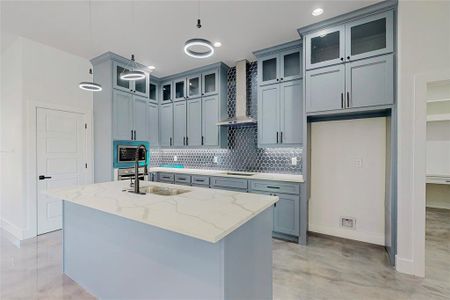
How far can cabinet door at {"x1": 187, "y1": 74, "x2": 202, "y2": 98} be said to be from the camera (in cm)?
439

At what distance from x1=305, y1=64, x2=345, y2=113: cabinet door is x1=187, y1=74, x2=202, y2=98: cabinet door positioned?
220 centimetres

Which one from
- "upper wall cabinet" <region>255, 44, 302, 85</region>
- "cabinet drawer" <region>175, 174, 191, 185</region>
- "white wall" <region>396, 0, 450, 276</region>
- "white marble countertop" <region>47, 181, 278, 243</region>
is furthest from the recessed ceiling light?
"cabinet drawer" <region>175, 174, 191, 185</region>

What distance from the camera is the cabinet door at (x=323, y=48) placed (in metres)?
2.81

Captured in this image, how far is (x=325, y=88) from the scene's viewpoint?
285 cm

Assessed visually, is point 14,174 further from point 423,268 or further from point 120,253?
point 423,268

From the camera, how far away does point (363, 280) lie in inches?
86.1

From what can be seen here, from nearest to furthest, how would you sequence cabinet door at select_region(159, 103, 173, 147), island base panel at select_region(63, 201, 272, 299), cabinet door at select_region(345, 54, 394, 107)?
island base panel at select_region(63, 201, 272, 299)
cabinet door at select_region(345, 54, 394, 107)
cabinet door at select_region(159, 103, 173, 147)

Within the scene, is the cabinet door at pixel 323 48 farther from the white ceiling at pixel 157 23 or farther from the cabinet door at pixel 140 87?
the cabinet door at pixel 140 87

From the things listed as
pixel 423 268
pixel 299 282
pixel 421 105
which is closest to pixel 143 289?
pixel 299 282

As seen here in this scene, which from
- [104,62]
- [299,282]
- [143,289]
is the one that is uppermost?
[104,62]

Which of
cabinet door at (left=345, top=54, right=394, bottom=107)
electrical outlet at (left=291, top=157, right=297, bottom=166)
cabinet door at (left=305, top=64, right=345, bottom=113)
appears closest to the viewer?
cabinet door at (left=345, top=54, right=394, bottom=107)

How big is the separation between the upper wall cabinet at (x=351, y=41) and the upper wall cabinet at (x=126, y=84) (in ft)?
9.17

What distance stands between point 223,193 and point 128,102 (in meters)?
3.03

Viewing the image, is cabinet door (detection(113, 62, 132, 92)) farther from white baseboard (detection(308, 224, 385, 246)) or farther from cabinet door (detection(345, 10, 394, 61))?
white baseboard (detection(308, 224, 385, 246))
